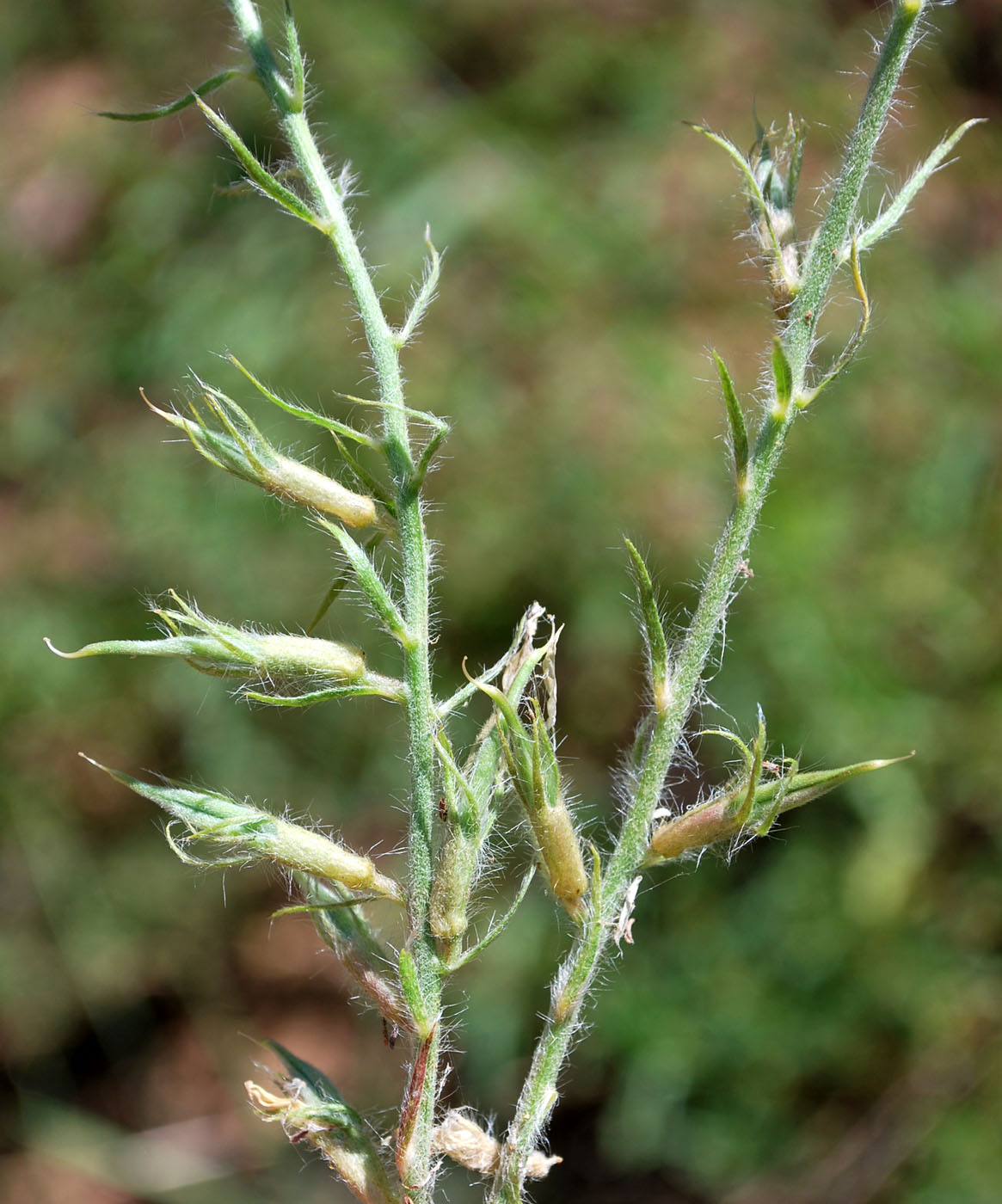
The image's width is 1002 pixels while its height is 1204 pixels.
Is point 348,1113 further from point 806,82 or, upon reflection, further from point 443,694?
point 806,82

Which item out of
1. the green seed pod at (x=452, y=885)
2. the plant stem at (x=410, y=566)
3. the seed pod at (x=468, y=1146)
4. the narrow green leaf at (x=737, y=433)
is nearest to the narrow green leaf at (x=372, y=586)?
the plant stem at (x=410, y=566)

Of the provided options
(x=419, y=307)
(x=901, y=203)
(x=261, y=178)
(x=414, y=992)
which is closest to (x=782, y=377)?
(x=901, y=203)

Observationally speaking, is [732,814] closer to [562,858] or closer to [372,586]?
[562,858]

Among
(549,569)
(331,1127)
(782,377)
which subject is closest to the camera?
(782,377)

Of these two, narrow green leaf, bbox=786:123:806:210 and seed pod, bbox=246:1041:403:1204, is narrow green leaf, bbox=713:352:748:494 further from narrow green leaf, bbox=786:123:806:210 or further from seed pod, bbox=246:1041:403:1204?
seed pod, bbox=246:1041:403:1204

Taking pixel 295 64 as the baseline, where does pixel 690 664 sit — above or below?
below

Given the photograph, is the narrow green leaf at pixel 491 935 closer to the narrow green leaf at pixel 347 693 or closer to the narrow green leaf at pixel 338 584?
the narrow green leaf at pixel 347 693
